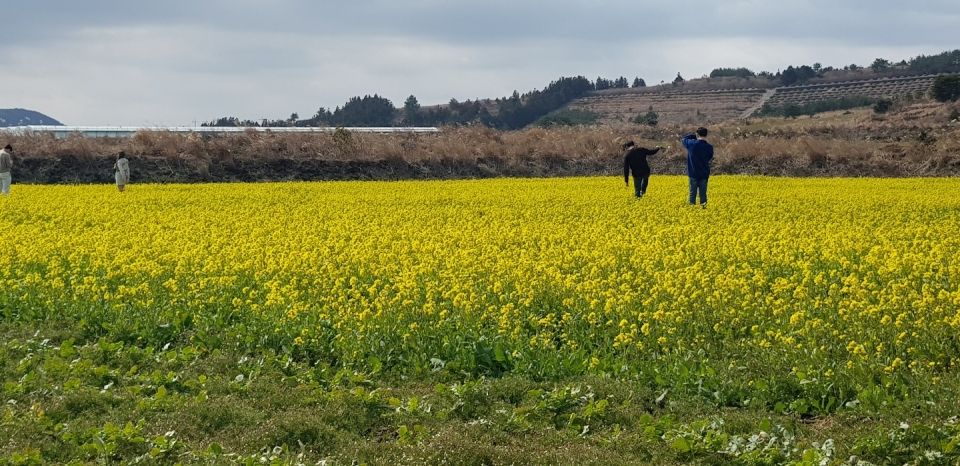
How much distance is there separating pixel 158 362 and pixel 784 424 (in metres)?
5.13

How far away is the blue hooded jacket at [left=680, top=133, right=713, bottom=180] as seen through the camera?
20062mm

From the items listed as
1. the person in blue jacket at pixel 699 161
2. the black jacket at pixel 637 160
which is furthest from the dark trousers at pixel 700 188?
the black jacket at pixel 637 160

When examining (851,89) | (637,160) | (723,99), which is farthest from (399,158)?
(723,99)

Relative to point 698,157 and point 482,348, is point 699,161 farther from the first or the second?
point 482,348

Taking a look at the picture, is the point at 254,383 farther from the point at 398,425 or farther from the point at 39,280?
the point at 39,280

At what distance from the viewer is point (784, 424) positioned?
252 inches

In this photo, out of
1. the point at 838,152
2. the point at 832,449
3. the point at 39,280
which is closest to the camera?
the point at 832,449

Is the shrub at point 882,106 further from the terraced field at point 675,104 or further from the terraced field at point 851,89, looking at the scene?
the terraced field at point 851,89

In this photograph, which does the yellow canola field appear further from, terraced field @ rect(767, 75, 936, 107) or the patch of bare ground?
terraced field @ rect(767, 75, 936, 107)

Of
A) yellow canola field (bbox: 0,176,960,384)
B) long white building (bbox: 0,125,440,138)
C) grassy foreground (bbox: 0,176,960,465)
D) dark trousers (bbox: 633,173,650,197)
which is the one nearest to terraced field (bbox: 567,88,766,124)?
long white building (bbox: 0,125,440,138)

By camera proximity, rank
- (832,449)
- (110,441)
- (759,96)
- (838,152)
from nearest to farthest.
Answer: (832,449)
(110,441)
(838,152)
(759,96)

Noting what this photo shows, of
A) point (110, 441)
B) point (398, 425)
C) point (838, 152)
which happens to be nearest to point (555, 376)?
point (398, 425)

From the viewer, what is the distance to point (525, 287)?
9.98 m

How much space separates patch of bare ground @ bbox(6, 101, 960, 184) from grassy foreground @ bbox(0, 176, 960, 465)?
72.8ft
